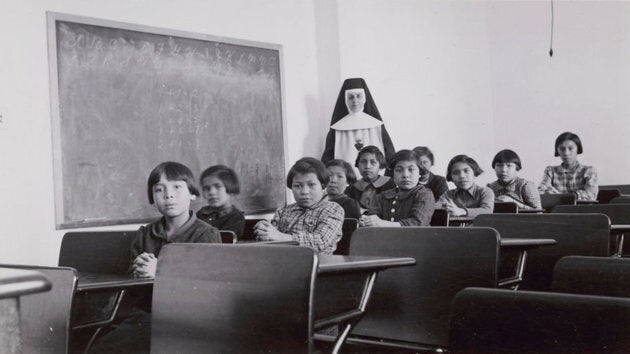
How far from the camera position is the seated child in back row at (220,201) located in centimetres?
407

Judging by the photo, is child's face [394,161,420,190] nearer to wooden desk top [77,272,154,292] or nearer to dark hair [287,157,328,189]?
dark hair [287,157,328,189]

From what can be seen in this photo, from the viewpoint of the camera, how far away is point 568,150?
7.17 metres

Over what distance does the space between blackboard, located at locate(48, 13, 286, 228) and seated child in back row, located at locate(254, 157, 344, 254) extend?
1389mm

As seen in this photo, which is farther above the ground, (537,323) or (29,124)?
(29,124)

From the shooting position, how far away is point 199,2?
5305mm

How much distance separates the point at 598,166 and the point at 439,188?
8.53 feet

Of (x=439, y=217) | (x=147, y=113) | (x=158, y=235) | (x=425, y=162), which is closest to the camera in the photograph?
(x=158, y=235)

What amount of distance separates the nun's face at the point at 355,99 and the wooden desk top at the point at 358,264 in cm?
410

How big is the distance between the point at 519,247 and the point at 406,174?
2.15 meters

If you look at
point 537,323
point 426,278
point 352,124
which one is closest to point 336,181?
point 352,124

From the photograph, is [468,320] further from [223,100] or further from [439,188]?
[439,188]

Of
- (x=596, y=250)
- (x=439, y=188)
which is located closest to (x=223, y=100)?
(x=439, y=188)

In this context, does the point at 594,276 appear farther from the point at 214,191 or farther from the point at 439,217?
the point at 214,191

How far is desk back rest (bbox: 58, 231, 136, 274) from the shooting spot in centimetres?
274
